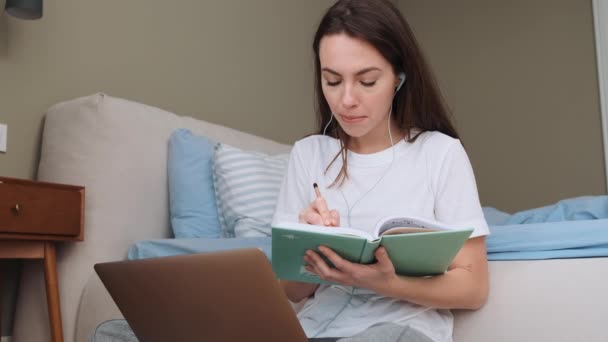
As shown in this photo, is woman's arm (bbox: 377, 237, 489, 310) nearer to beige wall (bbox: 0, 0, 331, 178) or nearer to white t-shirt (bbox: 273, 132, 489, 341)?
white t-shirt (bbox: 273, 132, 489, 341)

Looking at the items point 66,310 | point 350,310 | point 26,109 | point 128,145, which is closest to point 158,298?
point 350,310

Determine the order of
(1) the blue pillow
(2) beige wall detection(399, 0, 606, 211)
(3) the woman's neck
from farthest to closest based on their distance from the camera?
(2) beige wall detection(399, 0, 606, 211) → (1) the blue pillow → (3) the woman's neck

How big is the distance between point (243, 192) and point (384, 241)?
3.44ft

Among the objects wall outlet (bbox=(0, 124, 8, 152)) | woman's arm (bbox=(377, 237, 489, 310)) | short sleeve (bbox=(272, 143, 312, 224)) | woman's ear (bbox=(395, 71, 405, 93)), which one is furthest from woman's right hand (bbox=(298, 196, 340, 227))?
wall outlet (bbox=(0, 124, 8, 152))

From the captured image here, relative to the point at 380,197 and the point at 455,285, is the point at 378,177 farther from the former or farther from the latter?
the point at 455,285

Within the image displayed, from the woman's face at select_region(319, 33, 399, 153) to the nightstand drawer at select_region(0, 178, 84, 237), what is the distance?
0.75 meters

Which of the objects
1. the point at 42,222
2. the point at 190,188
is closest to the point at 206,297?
the point at 42,222

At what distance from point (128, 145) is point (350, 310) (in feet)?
3.05

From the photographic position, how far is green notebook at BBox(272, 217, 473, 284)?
0.93m

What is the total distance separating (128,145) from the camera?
1.83m

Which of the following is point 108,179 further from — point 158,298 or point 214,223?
point 158,298

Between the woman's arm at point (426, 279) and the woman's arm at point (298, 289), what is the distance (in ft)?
0.78

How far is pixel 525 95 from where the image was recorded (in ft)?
12.4

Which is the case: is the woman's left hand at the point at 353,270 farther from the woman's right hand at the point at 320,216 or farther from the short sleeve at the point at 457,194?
the short sleeve at the point at 457,194
